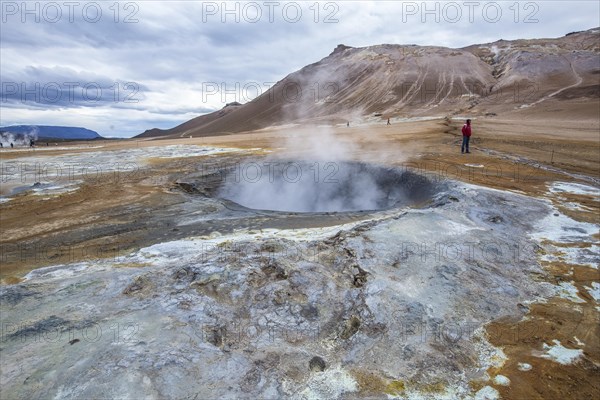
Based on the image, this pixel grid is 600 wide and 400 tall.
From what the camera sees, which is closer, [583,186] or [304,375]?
[304,375]

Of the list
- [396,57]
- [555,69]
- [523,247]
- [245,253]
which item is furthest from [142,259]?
[396,57]

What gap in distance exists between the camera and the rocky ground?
2852 millimetres

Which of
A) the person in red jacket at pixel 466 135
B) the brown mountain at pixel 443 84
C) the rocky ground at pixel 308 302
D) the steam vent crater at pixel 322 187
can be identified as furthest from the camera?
the brown mountain at pixel 443 84

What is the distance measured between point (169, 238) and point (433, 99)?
41850 mm

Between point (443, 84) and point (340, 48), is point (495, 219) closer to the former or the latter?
point (443, 84)

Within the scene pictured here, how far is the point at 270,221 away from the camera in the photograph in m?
6.46

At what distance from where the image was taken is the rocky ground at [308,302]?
112 inches

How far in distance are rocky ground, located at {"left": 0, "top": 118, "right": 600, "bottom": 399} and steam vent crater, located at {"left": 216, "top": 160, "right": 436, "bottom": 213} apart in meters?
2.42

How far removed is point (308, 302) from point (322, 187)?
751 cm

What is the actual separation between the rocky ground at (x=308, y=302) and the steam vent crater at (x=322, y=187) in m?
2.42

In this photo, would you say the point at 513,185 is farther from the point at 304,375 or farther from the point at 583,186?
the point at 304,375

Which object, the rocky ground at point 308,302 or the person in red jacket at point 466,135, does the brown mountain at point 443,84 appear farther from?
the rocky ground at point 308,302

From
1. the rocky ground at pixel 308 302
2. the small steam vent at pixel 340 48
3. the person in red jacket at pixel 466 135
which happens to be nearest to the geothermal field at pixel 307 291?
the rocky ground at pixel 308 302

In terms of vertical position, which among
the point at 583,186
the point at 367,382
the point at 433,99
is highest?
the point at 433,99
